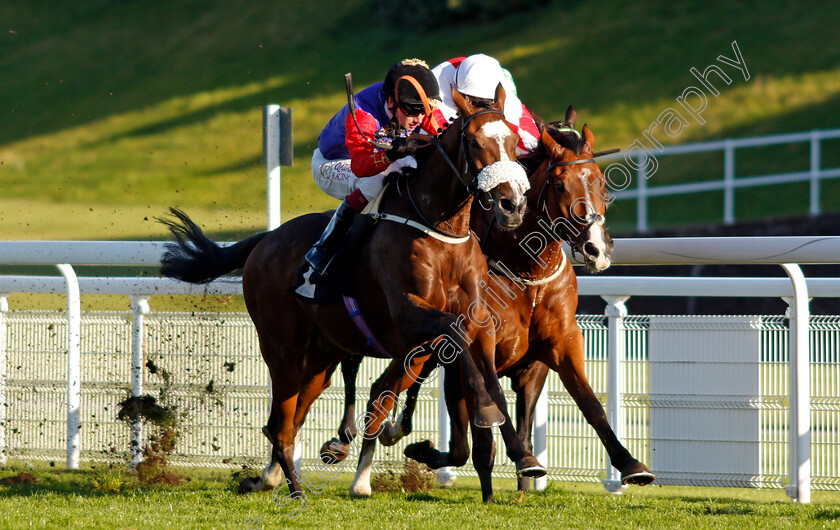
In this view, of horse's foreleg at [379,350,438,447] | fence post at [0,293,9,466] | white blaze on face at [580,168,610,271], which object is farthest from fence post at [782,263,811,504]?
fence post at [0,293,9,466]

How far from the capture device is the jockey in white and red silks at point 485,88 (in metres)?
4.57

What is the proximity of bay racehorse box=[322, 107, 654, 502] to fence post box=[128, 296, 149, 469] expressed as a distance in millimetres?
1642

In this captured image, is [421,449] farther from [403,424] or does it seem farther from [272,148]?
[272,148]

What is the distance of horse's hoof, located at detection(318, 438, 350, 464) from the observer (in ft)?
16.4

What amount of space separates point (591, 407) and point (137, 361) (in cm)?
261

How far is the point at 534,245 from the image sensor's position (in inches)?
174

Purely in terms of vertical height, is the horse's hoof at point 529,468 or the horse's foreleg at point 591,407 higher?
the horse's foreleg at point 591,407

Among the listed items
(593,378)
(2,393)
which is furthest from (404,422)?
(2,393)

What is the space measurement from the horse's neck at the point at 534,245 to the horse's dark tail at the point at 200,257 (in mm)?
1417

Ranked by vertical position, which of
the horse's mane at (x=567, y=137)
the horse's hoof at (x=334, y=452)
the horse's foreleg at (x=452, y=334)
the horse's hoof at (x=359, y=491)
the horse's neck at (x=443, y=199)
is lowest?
the horse's hoof at (x=359, y=491)

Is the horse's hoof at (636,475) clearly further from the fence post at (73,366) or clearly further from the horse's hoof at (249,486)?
the fence post at (73,366)

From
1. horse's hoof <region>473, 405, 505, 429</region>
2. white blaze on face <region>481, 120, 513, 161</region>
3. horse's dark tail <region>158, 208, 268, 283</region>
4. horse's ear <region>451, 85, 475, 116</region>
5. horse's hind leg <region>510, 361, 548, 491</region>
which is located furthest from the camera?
horse's dark tail <region>158, 208, 268, 283</region>

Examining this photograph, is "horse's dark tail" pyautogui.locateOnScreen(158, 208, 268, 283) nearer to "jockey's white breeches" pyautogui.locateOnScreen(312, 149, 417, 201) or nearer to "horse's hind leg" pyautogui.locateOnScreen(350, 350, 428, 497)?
"jockey's white breeches" pyautogui.locateOnScreen(312, 149, 417, 201)

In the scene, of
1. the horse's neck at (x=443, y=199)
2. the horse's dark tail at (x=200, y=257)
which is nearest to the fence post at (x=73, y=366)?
the horse's dark tail at (x=200, y=257)
